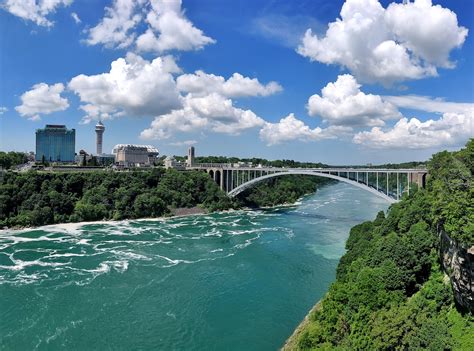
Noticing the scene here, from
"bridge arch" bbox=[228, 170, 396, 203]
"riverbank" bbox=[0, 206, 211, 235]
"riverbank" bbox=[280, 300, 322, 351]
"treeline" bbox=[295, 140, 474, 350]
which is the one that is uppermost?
"bridge arch" bbox=[228, 170, 396, 203]

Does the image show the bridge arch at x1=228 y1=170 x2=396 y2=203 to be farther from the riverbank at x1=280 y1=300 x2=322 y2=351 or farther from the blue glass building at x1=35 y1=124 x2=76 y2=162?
the blue glass building at x1=35 y1=124 x2=76 y2=162

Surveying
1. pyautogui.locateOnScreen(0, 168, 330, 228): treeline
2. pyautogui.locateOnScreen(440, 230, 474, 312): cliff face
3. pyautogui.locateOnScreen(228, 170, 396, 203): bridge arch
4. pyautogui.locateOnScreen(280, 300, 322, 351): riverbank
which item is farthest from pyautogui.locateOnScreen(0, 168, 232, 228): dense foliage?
pyautogui.locateOnScreen(440, 230, 474, 312): cliff face

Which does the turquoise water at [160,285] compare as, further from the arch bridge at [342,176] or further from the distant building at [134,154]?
the distant building at [134,154]

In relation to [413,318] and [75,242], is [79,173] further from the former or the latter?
[413,318]

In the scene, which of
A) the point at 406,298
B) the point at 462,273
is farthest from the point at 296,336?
the point at 462,273

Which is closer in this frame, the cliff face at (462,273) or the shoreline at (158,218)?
the cliff face at (462,273)

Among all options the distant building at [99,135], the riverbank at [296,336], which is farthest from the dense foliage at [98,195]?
the distant building at [99,135]

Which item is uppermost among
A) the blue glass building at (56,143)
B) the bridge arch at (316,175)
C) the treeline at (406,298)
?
the blue glass building at (56,143)
